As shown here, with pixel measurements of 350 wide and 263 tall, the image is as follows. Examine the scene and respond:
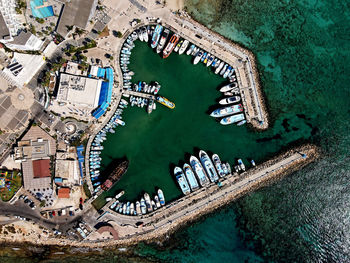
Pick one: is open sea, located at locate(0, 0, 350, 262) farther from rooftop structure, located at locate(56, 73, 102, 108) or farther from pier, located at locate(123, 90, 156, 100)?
rooftop structure, located at locate(56, 73, 102, 108)

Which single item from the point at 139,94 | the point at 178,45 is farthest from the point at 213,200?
the point at 178,45

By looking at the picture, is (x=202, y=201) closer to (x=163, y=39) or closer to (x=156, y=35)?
(x=163, y=39)

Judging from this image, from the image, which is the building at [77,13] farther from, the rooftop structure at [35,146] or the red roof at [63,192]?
the red roof at [63,192]

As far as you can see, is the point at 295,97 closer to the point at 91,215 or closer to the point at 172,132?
the point at 172,132

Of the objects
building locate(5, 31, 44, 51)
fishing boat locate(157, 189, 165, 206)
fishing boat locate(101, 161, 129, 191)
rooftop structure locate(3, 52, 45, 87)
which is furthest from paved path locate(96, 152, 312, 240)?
building locate(5, 31, 44, 51)

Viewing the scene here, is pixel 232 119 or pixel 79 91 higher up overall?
pixel 79 91
